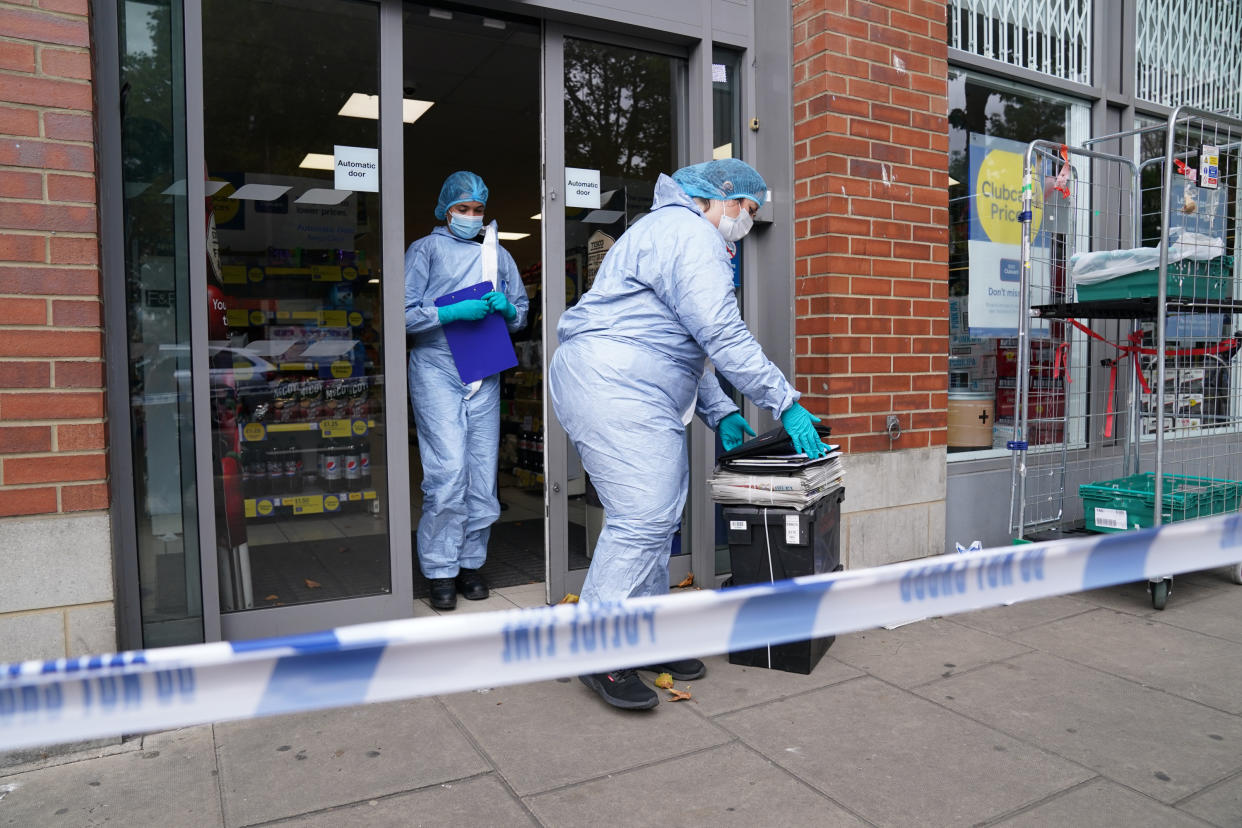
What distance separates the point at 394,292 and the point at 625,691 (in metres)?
1.99

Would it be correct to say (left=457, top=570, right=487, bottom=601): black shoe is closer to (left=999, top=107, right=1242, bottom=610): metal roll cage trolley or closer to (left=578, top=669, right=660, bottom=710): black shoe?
(left=578, top=669, right=660, bottom=710): black shoe

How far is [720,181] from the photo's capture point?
3.47 m

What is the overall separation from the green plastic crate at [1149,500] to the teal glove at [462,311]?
11.0 feet

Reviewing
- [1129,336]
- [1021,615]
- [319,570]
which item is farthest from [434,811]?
[1129,336]

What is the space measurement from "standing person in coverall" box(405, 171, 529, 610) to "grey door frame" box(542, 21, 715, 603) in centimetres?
38

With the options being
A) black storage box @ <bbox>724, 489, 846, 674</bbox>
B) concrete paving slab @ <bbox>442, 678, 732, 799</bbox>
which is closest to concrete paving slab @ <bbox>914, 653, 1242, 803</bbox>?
black storage box @ <bbox>724, 489, 846, 674</bbox>

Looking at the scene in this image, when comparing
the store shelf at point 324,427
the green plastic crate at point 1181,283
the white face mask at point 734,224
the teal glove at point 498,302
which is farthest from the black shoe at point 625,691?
the green plastic crate at point 1181,283

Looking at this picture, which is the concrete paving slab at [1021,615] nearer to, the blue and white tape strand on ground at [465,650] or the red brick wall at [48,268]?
the blue and white tape strand on ground at [465,650]

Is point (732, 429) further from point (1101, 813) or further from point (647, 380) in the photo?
point (1101, 813)

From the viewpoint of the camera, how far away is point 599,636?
60.1 inches

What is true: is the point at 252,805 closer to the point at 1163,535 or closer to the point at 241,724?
the point at 241,724

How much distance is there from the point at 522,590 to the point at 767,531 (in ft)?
5.57

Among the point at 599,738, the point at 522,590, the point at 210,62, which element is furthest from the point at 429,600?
the point at 210,62

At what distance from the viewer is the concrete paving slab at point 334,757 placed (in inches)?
98.2
